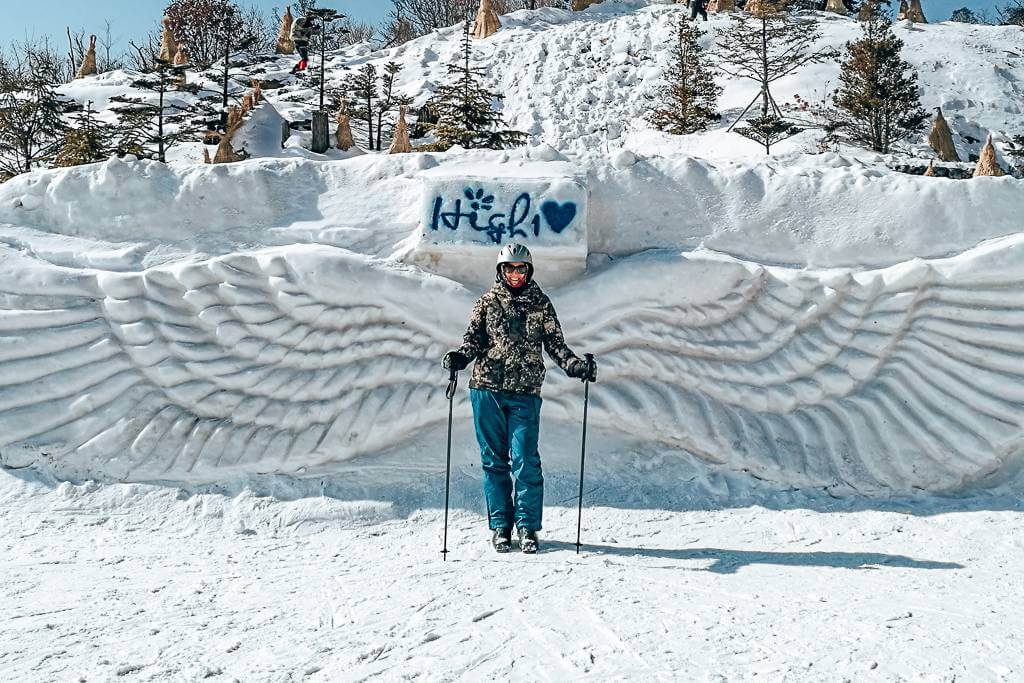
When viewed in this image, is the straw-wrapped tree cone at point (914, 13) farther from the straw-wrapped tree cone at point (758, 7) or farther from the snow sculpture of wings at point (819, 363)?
the snow sculpture of wings at point (819, 363)

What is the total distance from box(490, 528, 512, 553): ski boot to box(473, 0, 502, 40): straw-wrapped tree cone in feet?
80.8

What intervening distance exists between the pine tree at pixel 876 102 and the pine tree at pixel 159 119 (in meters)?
14.0

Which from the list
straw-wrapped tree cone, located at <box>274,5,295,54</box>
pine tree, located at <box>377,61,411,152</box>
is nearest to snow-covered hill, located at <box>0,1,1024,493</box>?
pine tree, located at <box>377,61,411,152</box>

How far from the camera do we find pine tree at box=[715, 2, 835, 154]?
65.6 feet

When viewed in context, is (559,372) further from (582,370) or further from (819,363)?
(819,363)

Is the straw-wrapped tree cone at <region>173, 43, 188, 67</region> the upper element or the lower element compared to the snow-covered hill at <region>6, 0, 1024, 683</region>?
upper

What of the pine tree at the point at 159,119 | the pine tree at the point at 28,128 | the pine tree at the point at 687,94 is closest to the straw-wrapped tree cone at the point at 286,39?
the pine tree at the point at 159,119

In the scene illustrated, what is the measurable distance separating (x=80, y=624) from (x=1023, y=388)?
4299 mm

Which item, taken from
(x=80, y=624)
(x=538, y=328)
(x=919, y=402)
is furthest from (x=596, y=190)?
(x=80, y=624)

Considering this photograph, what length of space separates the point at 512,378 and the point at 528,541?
2.19ft

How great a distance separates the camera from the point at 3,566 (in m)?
3.50

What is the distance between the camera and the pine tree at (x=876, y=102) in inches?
723

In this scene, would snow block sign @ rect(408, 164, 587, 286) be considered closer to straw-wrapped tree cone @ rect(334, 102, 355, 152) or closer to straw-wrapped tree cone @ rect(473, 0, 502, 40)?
straw-wrapped tree cone @ rect(334, 102, 355, 152)

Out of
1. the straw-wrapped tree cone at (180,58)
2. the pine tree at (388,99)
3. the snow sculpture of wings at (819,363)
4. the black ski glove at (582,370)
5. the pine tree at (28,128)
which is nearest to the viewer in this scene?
the black ski glove at (582,370)
